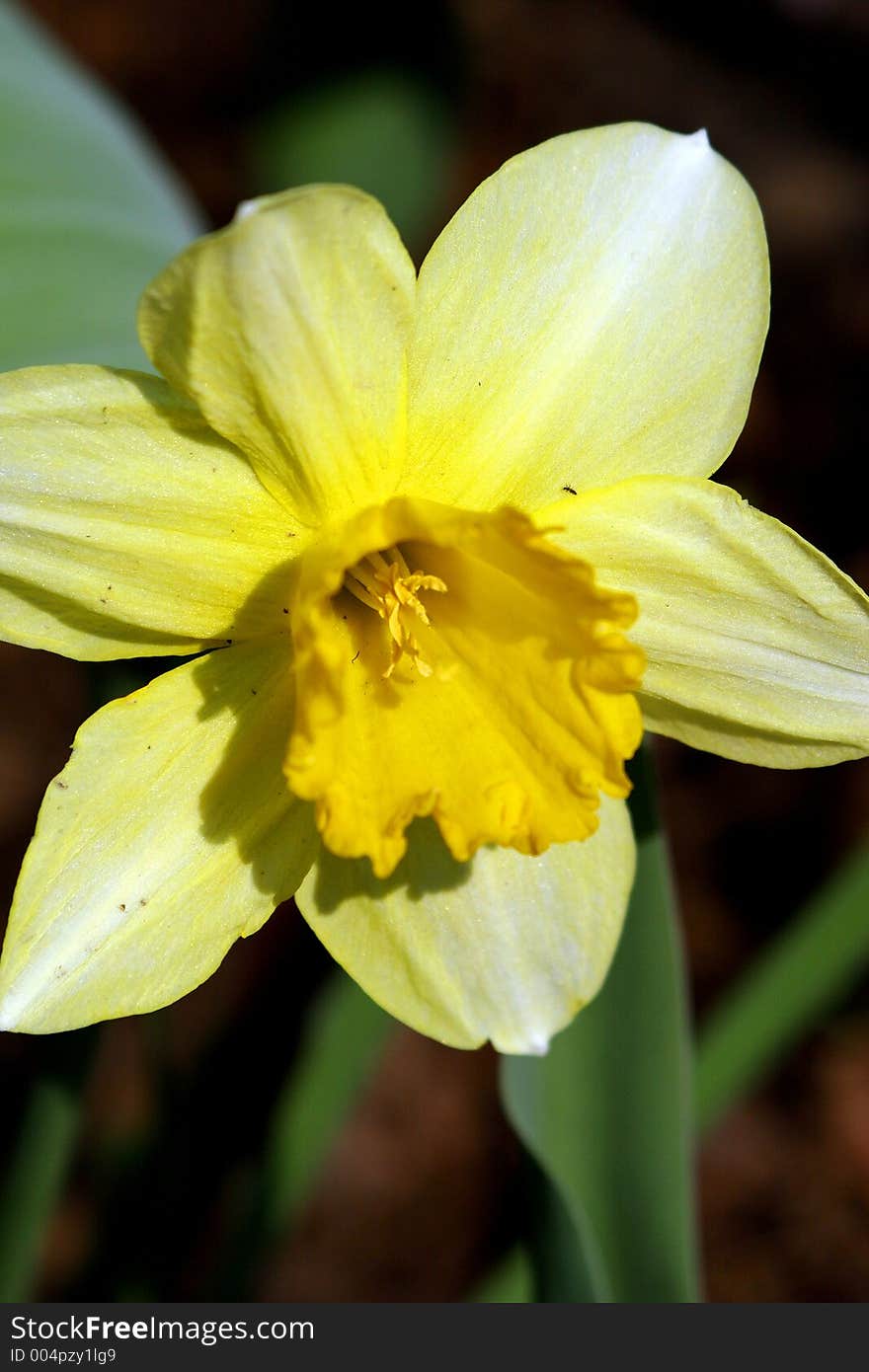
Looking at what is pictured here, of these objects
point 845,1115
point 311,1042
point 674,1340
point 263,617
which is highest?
point 263,617

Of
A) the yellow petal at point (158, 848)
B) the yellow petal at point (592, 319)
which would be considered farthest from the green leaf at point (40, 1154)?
the yellow petal at point (592, 319)

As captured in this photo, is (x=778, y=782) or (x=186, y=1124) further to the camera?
(x=778, y=782)

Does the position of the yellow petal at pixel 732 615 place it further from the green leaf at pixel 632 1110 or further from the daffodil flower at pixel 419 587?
the green leaf at pixel 632 1110

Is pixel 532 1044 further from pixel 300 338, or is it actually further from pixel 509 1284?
pixel 509 1284

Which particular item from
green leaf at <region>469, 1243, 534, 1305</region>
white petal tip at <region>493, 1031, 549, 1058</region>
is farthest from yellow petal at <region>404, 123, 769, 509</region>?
green leaf at <region>469, 1243, 534, 1305</region>

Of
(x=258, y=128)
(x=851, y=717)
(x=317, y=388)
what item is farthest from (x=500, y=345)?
(x=258, y=128)

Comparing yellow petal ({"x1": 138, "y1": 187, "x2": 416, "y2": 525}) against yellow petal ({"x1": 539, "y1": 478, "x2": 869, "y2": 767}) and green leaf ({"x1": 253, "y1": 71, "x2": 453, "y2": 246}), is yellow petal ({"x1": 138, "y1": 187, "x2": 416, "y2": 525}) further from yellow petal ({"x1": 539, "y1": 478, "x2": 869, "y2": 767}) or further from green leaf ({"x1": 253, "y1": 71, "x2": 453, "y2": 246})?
green leaf ({"x1": 253, "y1": 71, "x2": 453, "y2": 246})

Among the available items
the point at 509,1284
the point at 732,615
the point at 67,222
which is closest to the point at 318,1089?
the point at 509,1284

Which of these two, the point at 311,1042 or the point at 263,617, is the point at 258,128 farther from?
the point at 263,617
